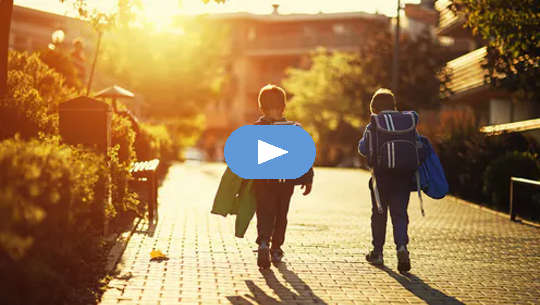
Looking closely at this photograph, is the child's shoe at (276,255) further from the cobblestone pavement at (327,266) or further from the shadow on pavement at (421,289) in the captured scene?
the shadow on pavement at (421,289)

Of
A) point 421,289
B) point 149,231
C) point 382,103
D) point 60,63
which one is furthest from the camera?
point 60,63

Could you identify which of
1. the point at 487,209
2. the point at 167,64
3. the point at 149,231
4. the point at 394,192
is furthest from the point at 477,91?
the point at 394,192

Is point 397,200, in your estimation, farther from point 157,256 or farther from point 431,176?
point 157,256

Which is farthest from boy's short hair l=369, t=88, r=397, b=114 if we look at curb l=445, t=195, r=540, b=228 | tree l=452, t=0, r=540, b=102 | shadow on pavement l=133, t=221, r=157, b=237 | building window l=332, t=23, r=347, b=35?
building window l=332, t=23, r=347, b=35

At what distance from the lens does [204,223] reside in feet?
41.8

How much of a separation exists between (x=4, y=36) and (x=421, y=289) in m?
6.48

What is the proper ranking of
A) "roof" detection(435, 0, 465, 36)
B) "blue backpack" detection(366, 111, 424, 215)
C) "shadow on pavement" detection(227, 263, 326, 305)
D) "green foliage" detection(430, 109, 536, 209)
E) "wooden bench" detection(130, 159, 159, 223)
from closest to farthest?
"shadow on pavement" detection(227, 263, 326, 305) → "blue backpack" detection(366, 111, 424, 215) → "wooden bench" detection(130, 159, 159, 223) → "green foliage" detection(430, 109, 536, 209) → "roof" detection(435, 0, 465, 36)

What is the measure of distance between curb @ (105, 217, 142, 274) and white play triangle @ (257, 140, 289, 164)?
5.50 feet

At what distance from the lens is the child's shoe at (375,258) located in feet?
28.8

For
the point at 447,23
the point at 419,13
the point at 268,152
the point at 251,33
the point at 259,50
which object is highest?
the point at 419,13

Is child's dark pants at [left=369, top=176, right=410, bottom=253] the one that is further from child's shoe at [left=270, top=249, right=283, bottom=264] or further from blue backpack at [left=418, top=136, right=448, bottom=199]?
child's shoe at [left=270, top=249, right=283, bottom=264]

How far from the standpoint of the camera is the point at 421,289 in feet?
24.6

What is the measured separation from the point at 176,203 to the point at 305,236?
558cm

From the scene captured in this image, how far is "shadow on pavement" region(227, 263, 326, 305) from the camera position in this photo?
22.0 feet
